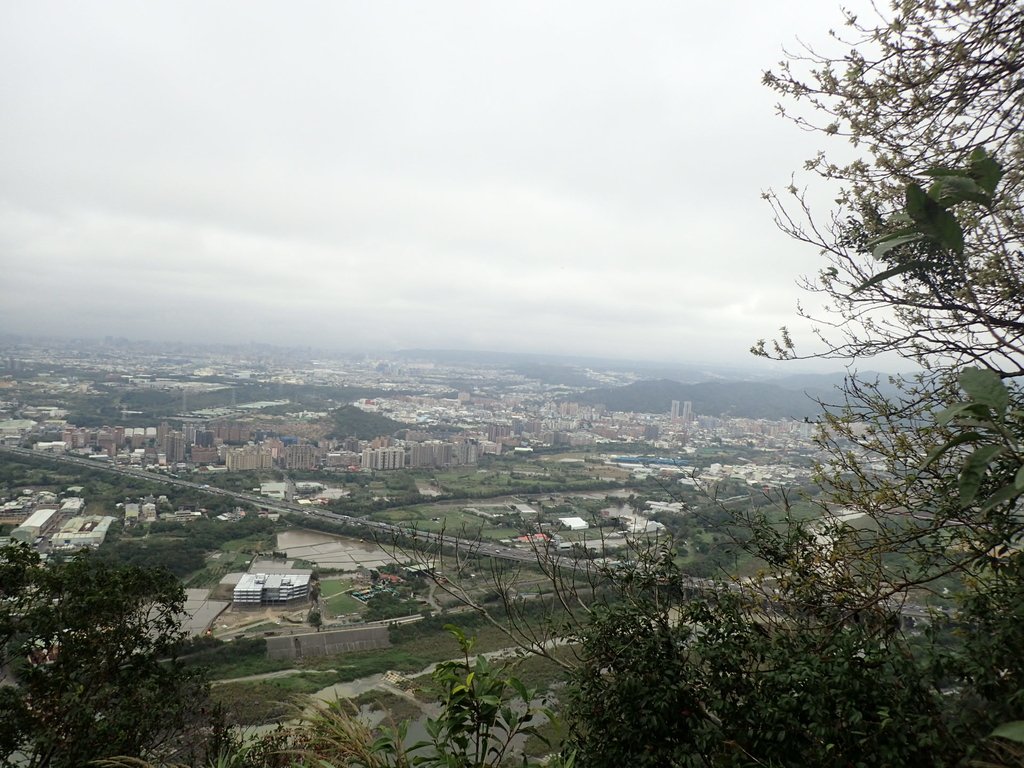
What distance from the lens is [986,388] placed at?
41.7 inches

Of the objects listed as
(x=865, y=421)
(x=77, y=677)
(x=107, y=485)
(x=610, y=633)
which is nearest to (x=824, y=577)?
(x=865, y=421)

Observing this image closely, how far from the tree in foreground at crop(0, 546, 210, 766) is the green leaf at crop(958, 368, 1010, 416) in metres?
3.78

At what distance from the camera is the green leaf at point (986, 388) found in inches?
39.8

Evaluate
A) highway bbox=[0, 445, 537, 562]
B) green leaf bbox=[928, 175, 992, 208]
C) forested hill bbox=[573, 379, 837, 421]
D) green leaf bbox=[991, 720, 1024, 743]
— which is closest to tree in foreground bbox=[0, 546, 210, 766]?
green leaf bbox=[991, 720, 1024, 743]

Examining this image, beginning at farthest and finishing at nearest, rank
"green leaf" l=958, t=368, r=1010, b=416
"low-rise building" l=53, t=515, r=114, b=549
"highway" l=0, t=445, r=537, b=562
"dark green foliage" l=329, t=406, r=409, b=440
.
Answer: "dark green foliage" l=329, t=406, r=409, b=440
"highway" l=0, t=445, r=537, b=562
"low-rise building" l=53, t=515, r=114, b=549
"green leaf" l=958, t=368, r=1010, b=416

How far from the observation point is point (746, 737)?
183cm

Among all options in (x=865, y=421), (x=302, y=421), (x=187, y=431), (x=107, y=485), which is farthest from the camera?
(x=302, y=421)

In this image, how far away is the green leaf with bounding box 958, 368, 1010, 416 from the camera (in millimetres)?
1010

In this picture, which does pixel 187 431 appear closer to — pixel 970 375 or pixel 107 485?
pixel 107 485

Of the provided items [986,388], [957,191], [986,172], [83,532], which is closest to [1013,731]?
[986,388]

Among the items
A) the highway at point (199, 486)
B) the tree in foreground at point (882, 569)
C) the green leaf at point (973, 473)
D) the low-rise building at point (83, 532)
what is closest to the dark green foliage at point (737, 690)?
the tree in foreground at point (882, 569)

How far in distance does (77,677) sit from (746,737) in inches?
139

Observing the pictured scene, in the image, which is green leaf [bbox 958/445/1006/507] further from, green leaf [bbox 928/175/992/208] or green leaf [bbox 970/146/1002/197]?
green leaf [bbox 970/146/1002/197]

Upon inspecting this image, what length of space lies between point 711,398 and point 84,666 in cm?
3744
